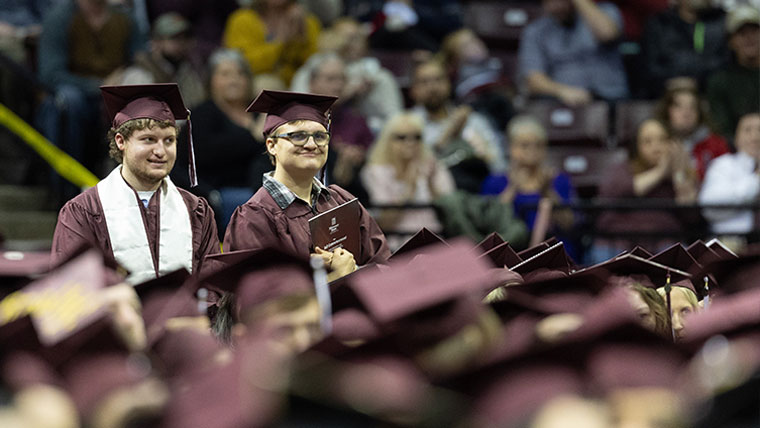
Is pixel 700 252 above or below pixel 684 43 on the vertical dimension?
below

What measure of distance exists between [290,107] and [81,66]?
3934 millimetres

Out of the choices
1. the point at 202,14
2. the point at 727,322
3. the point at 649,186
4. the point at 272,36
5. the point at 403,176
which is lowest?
the point at 649,186

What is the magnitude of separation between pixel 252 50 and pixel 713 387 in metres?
6.36

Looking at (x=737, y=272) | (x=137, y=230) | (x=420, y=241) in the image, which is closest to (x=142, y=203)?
(x=137, y=230)

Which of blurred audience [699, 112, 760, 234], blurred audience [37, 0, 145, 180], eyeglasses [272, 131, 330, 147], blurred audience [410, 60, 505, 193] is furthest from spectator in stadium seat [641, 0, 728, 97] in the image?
eyeglasses [272, 131, 330, 147]

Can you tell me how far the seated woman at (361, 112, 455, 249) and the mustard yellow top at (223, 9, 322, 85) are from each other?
4.11ft

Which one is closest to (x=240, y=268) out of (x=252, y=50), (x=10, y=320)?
(x=10, y=320)

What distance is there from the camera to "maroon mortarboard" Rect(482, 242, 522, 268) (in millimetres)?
3307

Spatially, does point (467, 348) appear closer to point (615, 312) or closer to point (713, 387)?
point (615, 312)

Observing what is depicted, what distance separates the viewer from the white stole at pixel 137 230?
385 cm

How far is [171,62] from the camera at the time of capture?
717 cm

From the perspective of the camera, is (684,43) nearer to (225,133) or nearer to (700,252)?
(225,133)

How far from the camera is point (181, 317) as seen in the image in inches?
85.0

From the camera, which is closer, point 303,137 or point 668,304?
point 668,304
